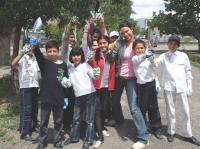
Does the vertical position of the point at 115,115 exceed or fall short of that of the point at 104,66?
it falls short

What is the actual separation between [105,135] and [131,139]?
0.45m

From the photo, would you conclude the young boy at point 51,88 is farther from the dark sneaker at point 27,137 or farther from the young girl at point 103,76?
the young girl at point 103,76

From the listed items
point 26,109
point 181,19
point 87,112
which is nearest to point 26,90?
point 26,109

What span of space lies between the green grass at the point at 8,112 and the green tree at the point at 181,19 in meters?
19.5

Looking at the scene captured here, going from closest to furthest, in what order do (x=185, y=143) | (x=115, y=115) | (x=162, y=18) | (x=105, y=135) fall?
(x=185, y=143) → (x=105, y=135) → (x=115, y=115) → (x=162, y=18)

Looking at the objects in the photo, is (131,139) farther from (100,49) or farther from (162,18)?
(162,18)

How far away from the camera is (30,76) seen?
4.16 meters

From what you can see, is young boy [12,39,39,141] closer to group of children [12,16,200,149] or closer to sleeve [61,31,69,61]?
group of children [12,16,200,149]

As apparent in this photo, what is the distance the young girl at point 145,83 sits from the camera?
3777mm

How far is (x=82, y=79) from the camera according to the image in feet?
12.5

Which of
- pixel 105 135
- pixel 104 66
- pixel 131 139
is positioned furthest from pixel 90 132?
pixel 104 66

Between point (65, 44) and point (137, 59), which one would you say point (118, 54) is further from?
point (65, 44)

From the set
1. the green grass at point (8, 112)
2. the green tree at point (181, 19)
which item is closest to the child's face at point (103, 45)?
the green grass at point (8, 112)

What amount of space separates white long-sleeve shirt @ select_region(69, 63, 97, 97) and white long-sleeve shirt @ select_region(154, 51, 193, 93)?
3.54 feet
